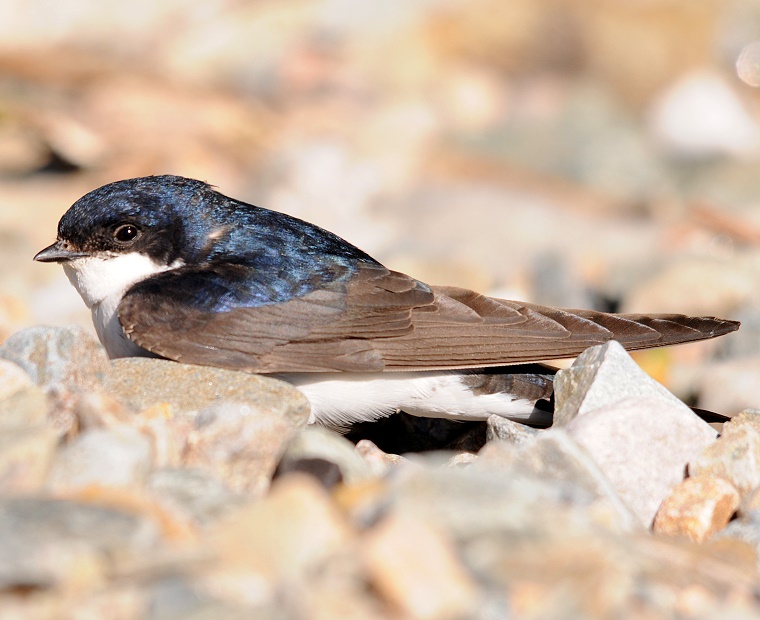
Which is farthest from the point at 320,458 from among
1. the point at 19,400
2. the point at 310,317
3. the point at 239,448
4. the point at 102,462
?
the point at 310,317

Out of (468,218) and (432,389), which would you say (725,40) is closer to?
(468,218)

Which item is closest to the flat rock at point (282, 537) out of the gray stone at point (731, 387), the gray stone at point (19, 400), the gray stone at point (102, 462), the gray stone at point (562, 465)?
the gray stone at point (102, 462)

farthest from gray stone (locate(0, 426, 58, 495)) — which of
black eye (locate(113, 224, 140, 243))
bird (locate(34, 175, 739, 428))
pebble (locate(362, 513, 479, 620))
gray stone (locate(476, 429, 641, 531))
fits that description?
black eye (locate(113, 224, 140, 243))

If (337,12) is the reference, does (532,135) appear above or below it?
below

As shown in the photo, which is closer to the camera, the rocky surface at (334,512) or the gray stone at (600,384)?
the rocky surface at (334,512)

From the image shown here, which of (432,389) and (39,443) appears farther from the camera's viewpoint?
(432,389)

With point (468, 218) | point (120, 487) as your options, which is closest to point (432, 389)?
point (120, 487)

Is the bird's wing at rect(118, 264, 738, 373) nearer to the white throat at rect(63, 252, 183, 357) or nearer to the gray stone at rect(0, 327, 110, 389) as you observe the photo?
the white throat at rect(63, 252, 183, 357)

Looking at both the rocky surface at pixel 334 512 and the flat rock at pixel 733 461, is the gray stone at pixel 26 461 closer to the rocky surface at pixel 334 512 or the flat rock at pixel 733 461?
the rocky surface at pixel 334 512
